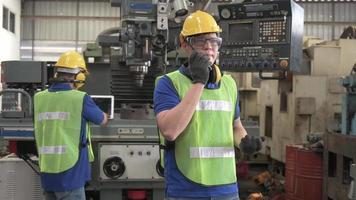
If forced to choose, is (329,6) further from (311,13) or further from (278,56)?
(278,56)

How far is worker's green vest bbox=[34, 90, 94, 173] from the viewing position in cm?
251

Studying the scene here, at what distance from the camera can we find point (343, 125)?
3.29 meters

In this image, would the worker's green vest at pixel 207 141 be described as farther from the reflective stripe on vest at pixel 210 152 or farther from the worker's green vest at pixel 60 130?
the worker's green vest at pixel 60 130

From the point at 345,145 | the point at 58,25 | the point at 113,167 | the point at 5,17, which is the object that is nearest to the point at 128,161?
the point at 113,167

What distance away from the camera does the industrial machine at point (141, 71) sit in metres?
2.88

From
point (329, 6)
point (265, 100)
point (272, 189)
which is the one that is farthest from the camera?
point (329, 6)

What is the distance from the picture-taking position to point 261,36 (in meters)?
3.25

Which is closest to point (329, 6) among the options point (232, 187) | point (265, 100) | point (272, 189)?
point (265, 100)

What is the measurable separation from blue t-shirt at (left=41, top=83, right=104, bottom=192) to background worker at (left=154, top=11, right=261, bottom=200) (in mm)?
998

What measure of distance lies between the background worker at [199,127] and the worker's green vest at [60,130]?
3.31 feet

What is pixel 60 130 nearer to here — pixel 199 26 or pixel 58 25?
pixel 199 26

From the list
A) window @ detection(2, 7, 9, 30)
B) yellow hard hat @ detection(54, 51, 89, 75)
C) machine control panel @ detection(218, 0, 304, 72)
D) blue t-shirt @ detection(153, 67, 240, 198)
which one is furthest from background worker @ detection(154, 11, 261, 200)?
window @ detection(2, 7, 9, 30)

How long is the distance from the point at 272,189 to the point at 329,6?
7.13 m

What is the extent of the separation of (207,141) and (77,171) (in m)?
1.14
